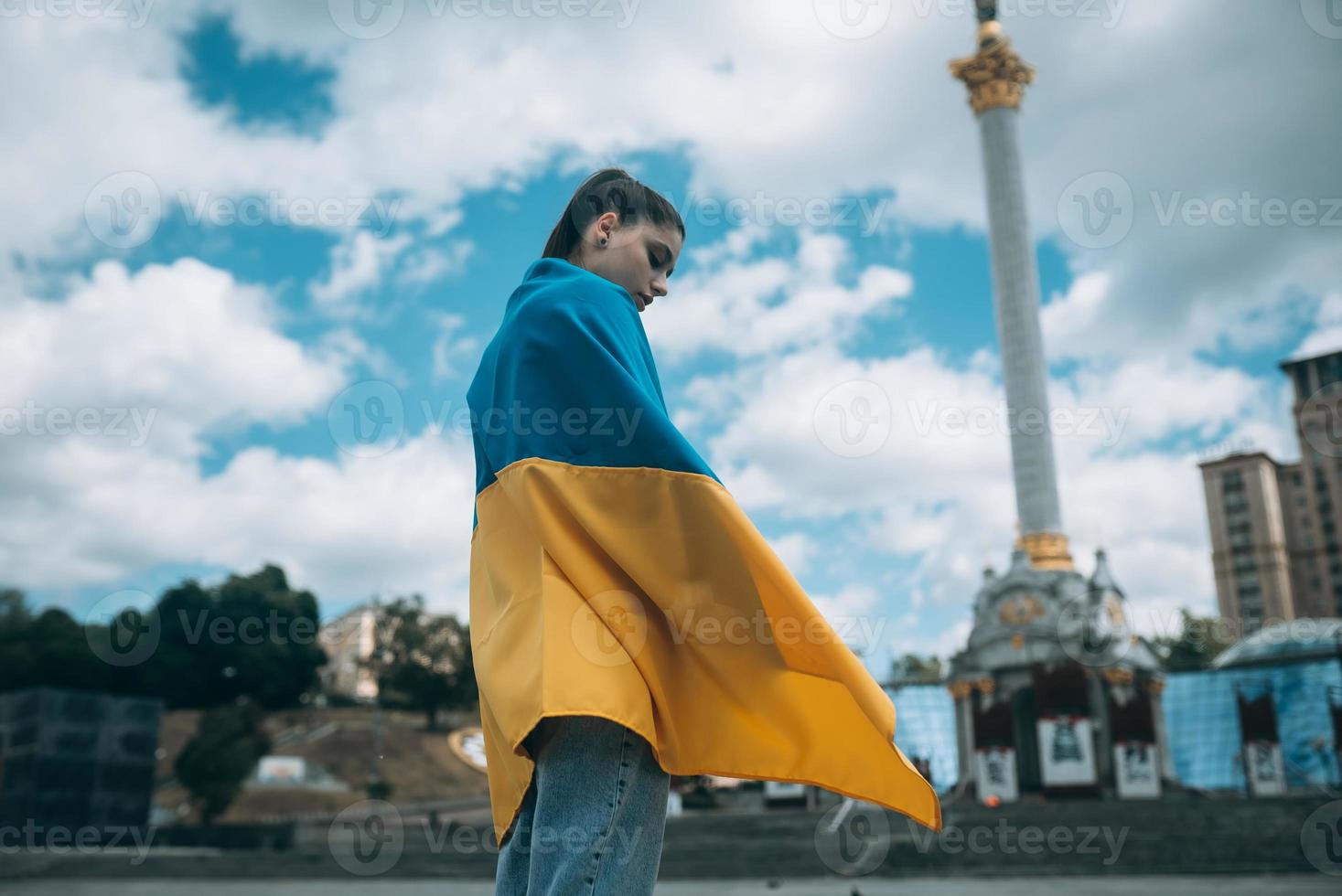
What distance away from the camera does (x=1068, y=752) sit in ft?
93.5

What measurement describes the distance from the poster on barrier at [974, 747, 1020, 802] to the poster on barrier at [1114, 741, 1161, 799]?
114 inches

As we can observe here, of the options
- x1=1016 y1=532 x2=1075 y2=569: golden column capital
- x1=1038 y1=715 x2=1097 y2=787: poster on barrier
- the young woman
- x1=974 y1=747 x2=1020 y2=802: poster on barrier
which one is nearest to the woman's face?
the young woman

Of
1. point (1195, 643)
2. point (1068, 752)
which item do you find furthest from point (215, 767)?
point (1195, 643)

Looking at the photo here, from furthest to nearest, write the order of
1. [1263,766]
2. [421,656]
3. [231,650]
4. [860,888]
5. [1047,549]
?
1. [231,650]
2. [421,656]
3. [1047,549]
4. [1263,766]
5. [860,888]

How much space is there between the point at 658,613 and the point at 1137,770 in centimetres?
2969

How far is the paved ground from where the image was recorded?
12.3 m

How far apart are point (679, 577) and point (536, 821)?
1.70ft

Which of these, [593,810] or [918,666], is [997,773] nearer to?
[593,810]

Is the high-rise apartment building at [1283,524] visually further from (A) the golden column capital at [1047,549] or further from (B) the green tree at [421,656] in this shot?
Result: (B) the green tree at [421,656]

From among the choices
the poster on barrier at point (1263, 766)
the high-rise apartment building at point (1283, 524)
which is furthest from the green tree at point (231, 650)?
the high-rise apartment building at point (1283, 524)

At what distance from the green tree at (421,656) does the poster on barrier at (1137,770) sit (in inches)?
1536

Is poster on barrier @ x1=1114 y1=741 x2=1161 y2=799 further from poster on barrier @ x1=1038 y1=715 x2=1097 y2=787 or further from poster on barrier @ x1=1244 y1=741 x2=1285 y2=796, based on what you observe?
poster on barrier @ x1=1244 y1=741 x2=1285 y2=796

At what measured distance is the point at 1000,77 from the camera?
4044cm

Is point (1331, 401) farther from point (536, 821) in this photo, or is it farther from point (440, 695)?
point (536, 821)
